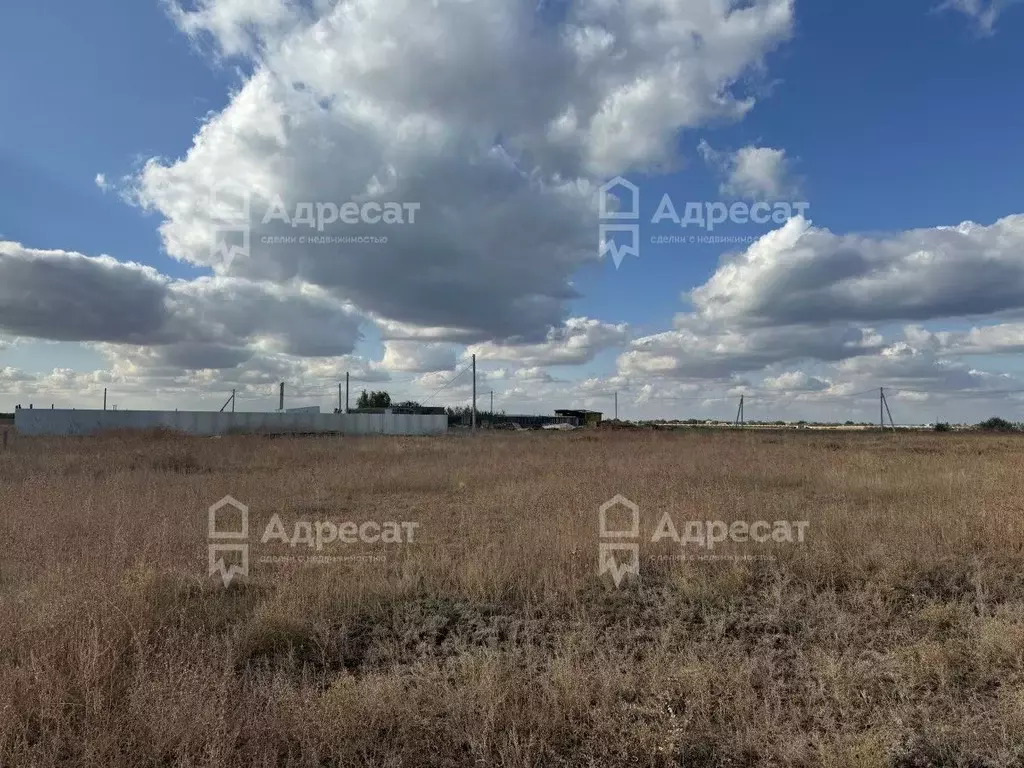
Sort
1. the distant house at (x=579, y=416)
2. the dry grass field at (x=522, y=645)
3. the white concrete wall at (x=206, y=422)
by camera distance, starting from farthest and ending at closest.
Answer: the distant house at (x=579, y=416) → the white concrete wall at (x=206, y=422) → the dry grass field at (x=522, y=645)

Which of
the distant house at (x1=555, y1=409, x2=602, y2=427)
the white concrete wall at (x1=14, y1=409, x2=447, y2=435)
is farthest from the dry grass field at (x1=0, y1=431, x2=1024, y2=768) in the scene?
the distant house at (x1=555, y1=409, x2=602, y2=427)

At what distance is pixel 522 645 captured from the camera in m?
4.68

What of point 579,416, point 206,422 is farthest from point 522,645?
point 579,416

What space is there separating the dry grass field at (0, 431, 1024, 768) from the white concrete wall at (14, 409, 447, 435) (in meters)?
35.0

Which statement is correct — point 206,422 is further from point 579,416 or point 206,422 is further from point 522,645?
point 579,416

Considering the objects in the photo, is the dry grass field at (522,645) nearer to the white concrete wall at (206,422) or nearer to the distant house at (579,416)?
the white concrete wall at (206,422)

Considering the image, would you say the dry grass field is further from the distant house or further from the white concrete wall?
the distant house

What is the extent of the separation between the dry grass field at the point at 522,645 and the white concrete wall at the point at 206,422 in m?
35.0

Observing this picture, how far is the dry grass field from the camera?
3285mm

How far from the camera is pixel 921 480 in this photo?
39.4 ft

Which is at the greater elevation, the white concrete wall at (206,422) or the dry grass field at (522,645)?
the white concrete wall at (206,422)

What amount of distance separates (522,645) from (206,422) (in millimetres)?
44649

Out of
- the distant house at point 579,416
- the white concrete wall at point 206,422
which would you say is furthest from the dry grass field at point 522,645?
the distant house at point 579,416

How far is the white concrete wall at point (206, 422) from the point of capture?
4016 centimetres
